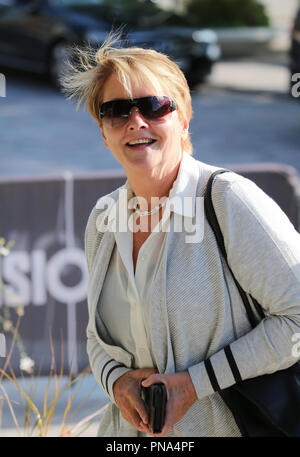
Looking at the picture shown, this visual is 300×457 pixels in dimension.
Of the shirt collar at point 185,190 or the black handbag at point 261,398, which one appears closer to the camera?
the black handbag at point 261,398

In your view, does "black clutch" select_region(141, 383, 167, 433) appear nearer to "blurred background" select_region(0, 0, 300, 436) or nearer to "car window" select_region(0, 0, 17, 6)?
"blurred background" select_region(0, 0, 300, 436)

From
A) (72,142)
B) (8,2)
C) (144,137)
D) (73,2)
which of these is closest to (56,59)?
(73,2)

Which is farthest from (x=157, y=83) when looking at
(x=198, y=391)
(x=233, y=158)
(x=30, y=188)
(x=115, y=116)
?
(x=233, y=158)

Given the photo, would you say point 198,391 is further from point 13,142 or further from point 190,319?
point 13,142

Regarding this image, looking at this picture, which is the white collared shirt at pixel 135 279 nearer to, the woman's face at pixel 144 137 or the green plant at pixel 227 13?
the woman's face at pixel 144 137

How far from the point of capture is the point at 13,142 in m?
10.3

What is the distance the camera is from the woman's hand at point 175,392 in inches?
70.4

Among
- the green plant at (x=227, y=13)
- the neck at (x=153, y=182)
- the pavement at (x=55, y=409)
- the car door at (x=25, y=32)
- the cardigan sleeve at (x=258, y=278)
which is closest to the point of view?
the cardigan sleeve at (x=258, y=278)

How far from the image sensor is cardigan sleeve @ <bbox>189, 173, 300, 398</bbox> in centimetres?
169

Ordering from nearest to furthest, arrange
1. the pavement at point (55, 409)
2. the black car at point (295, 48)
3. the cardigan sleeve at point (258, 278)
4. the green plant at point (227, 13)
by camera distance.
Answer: the cardigan sleeve at point (258, 278), the pavement at point (55, 409), the black car at point (295, 48), the green plant at point (227, 13)

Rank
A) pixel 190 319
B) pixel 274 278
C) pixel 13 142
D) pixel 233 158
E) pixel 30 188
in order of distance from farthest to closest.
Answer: pixel 13 142 → pixel 233 158 → pixel 30 188 → pixel 190 319 → pixel 274 278

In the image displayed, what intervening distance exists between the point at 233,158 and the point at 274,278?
7793mm

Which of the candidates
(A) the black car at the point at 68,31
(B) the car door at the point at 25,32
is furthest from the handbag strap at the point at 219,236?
(B) the car door at the point at 25,32

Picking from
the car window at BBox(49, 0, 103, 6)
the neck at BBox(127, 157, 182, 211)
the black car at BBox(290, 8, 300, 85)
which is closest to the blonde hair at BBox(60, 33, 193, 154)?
the neck at BBox(127, 157, 182, 211)
